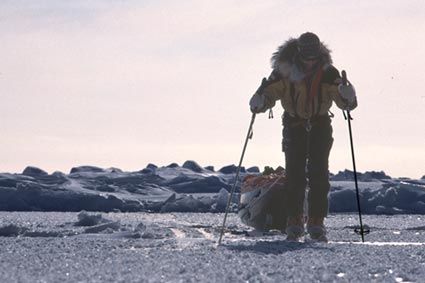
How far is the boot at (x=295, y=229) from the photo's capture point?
7.43 m

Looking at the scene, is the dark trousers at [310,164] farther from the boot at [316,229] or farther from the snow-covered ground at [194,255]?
the snow-covered ground at [194,255]

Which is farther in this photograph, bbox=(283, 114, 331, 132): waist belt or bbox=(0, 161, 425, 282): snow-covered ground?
bbox=(283, 114, 331, 132): waist belt

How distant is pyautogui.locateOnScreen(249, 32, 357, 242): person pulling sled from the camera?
7.51 m

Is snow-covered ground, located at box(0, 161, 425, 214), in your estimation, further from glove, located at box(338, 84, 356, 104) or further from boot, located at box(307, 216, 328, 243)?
glove, located at box(338, 84, 356, 104)

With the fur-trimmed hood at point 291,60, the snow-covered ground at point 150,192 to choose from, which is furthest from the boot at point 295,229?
the snow-covered ground at point 150,192

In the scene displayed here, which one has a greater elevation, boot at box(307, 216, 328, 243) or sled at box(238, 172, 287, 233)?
sled at box(238, 172, 287, 233)

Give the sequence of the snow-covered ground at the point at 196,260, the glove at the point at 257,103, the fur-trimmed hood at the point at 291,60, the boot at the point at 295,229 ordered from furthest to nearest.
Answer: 1. the glove at the point at 257,103
2. the fur-trimmed hood at the point at 291,60
3. the boot at the point at 295,229
4. the snow-covered ground at the point at 196,260

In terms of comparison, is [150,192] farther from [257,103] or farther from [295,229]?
[295,229]

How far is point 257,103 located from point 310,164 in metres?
0.62

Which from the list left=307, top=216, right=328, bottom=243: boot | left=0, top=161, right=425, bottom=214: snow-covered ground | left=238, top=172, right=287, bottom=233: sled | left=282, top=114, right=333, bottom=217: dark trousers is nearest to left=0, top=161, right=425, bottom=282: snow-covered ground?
left=238, top=172, right=287, bottom=233: sled

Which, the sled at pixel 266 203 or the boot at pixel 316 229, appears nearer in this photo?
the boot at pixel 316 229

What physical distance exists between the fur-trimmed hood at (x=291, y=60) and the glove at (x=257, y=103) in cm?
24

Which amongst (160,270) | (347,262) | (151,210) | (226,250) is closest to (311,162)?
(226,250)

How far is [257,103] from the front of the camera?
7715 mm
